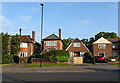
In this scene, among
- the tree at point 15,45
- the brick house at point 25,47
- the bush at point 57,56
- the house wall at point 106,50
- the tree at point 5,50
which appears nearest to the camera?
the bush at point 57,56

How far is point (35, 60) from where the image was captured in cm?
3738

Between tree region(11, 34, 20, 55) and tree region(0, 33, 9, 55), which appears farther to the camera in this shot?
tree region(11, 34, 20, 55)

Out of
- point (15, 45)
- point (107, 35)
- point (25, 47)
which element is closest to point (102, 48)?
point (25, 47)

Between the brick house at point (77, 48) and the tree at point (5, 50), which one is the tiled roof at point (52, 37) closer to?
the brick house at point (77, 48)

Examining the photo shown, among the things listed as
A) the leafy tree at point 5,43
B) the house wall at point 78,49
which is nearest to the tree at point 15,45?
Answer: the leafy tree at point 5,43

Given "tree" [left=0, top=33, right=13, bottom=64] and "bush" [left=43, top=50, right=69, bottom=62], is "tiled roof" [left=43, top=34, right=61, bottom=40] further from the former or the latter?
"bush" [left=43, top=50, right=69, bottom=62]

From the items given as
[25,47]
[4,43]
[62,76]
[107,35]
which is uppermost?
[107,35]

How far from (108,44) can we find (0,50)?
31.9 meters

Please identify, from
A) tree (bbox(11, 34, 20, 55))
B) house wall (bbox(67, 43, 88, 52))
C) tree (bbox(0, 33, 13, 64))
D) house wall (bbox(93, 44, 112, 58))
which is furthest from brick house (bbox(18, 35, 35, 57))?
house wall (bbox(93, 44, 112, 58))

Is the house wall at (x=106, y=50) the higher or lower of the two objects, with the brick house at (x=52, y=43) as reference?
lower

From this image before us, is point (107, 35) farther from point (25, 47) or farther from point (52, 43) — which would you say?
point (25, 47)

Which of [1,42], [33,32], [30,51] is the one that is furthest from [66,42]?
[1,42]

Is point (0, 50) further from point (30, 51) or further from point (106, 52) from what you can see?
point (106, 52)

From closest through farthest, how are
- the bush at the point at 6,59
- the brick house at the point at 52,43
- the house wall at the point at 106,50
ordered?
the bush at the point at 6,59
the brick house at the point at 52,43
the house wall at the point at 106,50
